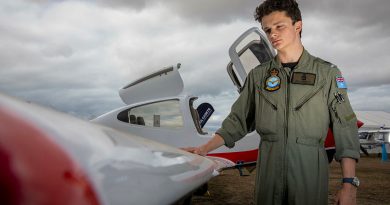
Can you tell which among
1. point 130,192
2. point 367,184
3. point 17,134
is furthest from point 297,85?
point 367,184

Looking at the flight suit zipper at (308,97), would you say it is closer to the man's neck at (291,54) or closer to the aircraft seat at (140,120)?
the man's neck at (291,54)

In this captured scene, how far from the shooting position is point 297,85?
2.09 meters

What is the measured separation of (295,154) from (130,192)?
163 cm

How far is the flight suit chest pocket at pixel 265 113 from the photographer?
6.67 ft

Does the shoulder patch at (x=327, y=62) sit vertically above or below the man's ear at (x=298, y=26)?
below

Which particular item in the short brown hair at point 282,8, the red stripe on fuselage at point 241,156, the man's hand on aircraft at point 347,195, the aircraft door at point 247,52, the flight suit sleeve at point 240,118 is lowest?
the red stripe on fuselage at point 241,156

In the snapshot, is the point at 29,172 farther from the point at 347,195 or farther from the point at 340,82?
the point at 340,82

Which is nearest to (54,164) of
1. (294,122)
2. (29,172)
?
(29,172)

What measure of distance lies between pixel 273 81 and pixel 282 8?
1.49 feet

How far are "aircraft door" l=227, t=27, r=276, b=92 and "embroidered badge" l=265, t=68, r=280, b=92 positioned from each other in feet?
14.7

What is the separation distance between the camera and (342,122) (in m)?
1.97

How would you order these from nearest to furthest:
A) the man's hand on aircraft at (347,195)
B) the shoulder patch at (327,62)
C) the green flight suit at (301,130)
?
the man's hand on aircraft at (347,195) → the green flight suit at (301,130) → the shoulder patch at (327,62)

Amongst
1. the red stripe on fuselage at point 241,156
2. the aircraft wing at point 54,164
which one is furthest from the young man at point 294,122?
the red stripe on fuselage at point 241,156

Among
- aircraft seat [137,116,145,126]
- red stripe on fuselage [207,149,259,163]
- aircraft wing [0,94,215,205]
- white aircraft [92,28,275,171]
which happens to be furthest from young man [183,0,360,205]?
red stripe on fuselage [207,149,259,163]
